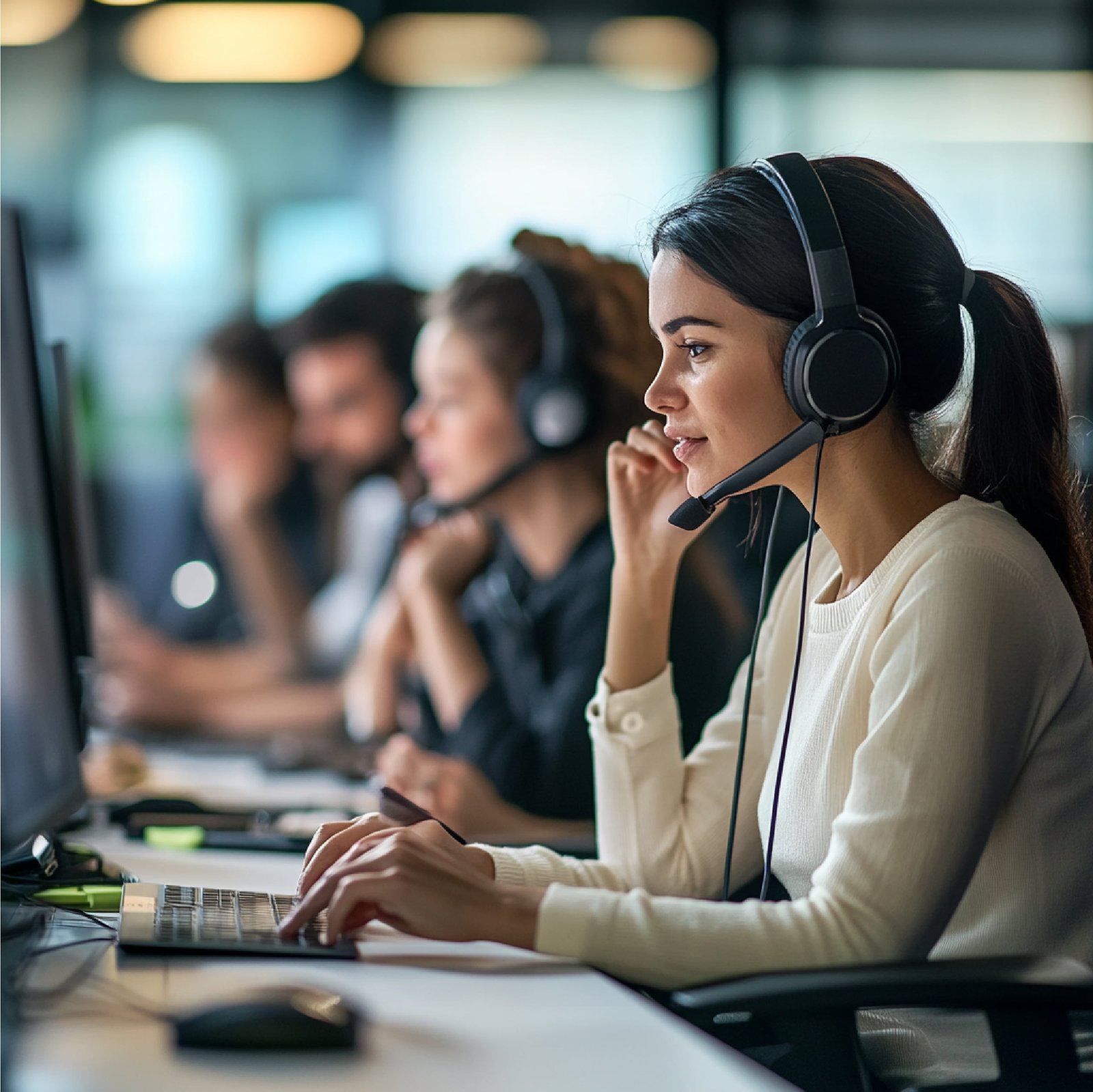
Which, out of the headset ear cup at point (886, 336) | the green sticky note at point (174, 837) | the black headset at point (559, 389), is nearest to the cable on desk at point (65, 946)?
the green sticky note at point (174, 837)

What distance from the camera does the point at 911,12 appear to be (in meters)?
3.86

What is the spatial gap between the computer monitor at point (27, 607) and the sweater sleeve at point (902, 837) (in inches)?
15.9

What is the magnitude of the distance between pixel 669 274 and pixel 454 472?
1.05 m

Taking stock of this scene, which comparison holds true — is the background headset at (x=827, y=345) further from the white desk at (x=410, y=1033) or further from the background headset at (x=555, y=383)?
the background headset at (x=555, y=383)

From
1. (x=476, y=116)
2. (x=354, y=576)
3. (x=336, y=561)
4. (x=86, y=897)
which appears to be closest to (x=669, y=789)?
(x=86, y=897)

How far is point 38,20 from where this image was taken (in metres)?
3.86

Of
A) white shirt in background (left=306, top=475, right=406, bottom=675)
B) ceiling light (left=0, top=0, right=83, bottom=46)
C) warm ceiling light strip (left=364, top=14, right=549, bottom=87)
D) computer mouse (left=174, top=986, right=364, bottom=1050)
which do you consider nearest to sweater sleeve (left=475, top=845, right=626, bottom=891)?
computer mouse (left=174, top=986, right=364, bottom=1050)

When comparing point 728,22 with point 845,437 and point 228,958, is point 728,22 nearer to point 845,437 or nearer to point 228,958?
point 845,437

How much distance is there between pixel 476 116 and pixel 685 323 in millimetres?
3011

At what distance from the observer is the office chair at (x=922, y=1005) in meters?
0.75

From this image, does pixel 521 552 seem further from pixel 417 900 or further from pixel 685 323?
pixel 417 900

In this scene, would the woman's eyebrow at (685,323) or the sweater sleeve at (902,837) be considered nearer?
the sweater sleeve at (902,837)

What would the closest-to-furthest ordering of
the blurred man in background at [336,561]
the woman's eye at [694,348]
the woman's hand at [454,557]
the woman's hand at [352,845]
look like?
the woman's hand at [352,845] → the woman's eye at [694,348] → the woman's hand at [454,557] → the blurred man in background at [336,561]

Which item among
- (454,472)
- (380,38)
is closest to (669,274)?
(454,472)
